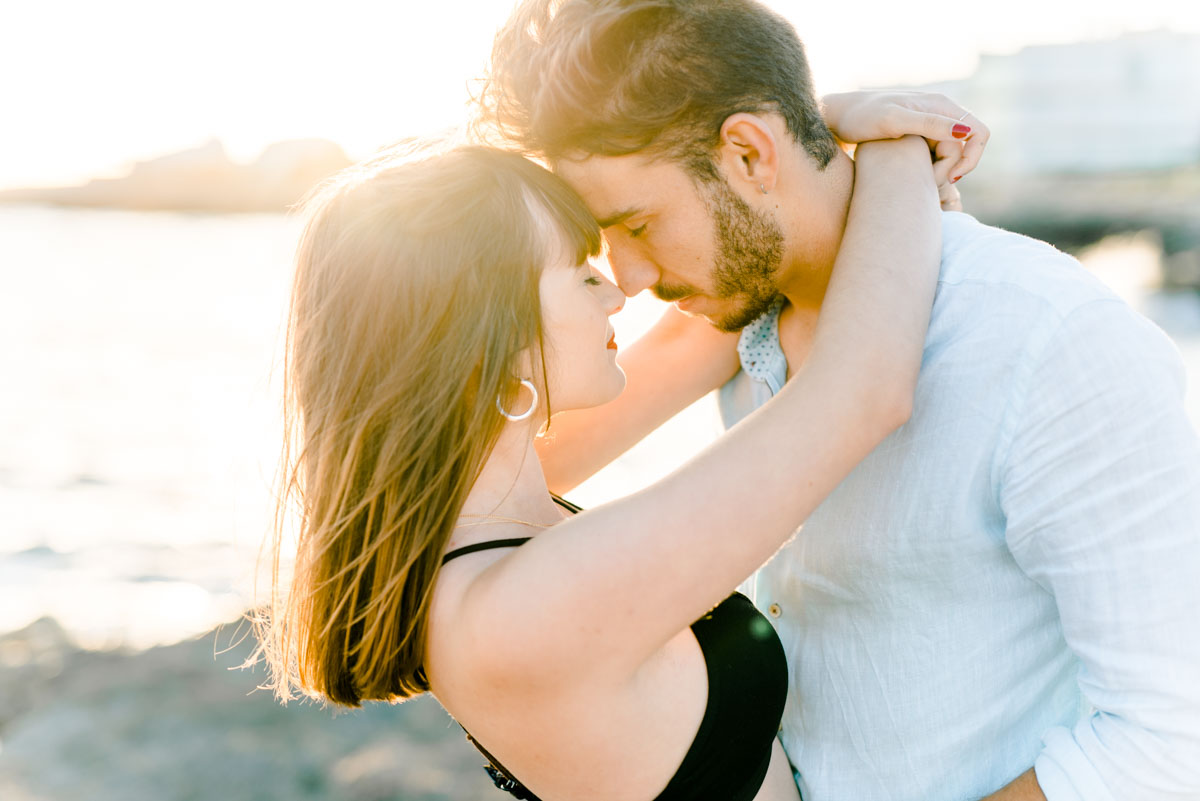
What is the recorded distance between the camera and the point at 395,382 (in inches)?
63.5

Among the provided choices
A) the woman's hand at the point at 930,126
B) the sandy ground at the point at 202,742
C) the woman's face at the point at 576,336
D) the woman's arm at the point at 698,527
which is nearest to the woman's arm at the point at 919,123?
the woman's hand at the point at 930,126

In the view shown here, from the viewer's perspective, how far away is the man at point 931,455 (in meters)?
1.52

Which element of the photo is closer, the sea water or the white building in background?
the sea water

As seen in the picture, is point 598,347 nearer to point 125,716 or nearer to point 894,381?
point 894,381

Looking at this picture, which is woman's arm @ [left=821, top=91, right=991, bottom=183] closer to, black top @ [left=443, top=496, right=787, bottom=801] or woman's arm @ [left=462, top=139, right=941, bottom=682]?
woman's arm @ [left=462, top=139, right=941, bottom=682]

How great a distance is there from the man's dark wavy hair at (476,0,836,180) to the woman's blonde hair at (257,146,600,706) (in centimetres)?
40

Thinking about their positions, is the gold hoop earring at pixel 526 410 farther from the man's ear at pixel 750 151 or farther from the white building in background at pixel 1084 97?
the white building in background at pixel 1084 97

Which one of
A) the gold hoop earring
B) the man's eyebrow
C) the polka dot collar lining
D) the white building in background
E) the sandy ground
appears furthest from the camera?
the white building in background

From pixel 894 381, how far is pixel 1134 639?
608 mm

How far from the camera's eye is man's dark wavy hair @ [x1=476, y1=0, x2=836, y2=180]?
204 cm

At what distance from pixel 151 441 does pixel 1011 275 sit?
43.0 feet

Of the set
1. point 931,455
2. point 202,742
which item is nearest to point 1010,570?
point 931,455

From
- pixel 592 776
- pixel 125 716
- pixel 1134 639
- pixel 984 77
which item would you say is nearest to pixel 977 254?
pixel 1134 639

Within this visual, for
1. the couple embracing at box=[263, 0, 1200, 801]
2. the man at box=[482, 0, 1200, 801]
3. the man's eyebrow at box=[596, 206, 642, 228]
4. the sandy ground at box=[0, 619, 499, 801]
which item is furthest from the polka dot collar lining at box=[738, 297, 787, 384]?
the sandy ground at box=[0, 619, 499, 801]
